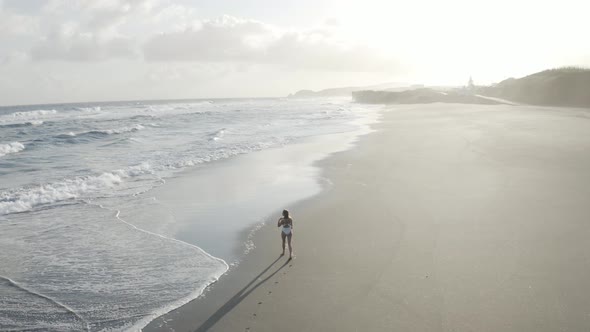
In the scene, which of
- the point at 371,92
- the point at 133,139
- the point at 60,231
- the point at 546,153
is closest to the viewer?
the point at 60,231

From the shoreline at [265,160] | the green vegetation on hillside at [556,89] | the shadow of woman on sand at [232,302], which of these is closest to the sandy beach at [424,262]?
the shadow of woman on sand at [232,302]

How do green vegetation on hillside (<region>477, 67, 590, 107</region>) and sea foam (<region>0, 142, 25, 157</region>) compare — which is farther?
green vegetation on hillside (<region>477, 67, 590, 107</region>)

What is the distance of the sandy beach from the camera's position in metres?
5.77

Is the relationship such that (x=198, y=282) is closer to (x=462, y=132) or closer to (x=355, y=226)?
(x=355, y=226)

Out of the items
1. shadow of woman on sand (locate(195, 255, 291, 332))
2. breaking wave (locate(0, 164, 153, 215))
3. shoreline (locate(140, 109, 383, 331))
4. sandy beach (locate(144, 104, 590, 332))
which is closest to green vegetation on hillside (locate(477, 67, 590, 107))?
shoreline (locate(140, 109, 383, 331))

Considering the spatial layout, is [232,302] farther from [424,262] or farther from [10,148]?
[10,148]

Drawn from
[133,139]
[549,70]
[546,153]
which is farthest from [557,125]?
[549,70]

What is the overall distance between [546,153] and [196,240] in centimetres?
1512

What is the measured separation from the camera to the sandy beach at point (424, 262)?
5.77 meters

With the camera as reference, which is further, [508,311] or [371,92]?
[371,92]

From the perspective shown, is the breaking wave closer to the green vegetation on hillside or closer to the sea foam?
the sea foam

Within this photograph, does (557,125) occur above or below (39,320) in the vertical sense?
above

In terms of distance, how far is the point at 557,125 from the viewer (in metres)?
25.4

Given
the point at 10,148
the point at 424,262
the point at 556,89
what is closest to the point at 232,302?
the point at 424,262
